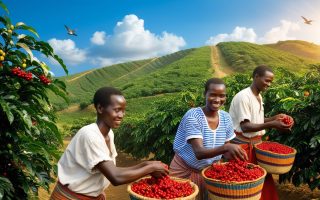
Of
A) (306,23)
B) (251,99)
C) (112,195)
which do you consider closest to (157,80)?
(306,23)

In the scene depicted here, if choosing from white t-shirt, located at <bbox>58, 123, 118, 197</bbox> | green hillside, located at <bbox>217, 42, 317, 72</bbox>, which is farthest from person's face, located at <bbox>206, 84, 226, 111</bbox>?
green hillside, located at <bbox>217, 42, 317, 72</bbox>

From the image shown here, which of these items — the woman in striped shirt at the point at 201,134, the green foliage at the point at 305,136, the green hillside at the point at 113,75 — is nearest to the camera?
the woman in striped shirt at the point at 201,134

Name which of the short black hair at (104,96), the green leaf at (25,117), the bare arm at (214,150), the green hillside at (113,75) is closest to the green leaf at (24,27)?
the green leaf at (25,117)

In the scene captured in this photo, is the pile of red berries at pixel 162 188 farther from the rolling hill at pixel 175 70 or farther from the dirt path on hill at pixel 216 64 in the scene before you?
the dirt path on hill at pixel 216 64

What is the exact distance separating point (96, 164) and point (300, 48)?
202 ft

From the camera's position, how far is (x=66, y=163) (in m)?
2.50

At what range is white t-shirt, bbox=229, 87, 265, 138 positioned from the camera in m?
4.06

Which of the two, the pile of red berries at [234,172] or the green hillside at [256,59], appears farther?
the green hillside at [256,59]

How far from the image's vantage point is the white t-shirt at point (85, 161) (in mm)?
2369

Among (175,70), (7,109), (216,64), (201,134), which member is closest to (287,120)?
(201,134)

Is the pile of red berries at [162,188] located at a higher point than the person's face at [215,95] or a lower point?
lower

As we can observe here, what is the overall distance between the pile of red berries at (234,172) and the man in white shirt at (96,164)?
54 cm

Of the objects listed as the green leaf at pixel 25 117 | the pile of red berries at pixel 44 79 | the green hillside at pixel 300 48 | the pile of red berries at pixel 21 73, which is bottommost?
the green leaf at pixel 25 117

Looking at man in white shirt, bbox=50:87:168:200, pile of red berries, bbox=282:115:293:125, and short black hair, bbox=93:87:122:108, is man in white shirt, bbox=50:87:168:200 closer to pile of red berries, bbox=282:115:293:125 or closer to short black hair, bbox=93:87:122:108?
short black hair, bbox=93:87:122:108
